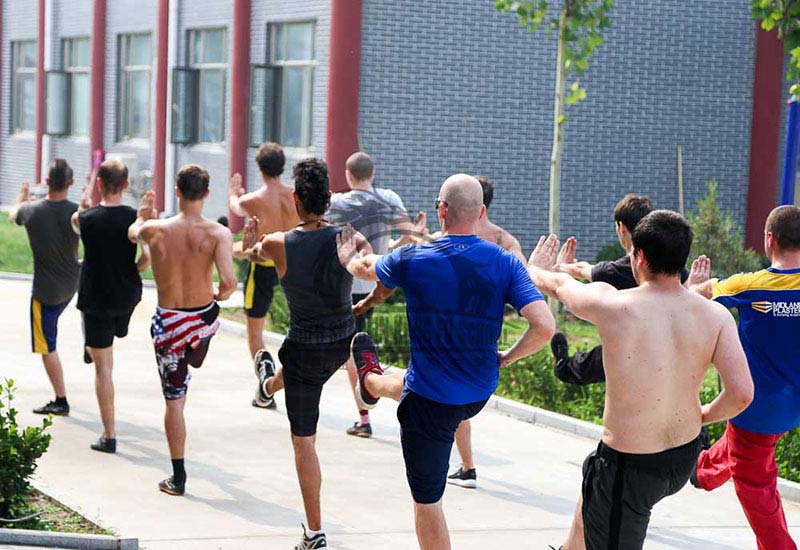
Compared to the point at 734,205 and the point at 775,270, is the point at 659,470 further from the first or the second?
the point at 734,205

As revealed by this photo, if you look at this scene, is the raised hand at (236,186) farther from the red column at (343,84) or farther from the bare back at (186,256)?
the red column at (343,84)

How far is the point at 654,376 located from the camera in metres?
5.73

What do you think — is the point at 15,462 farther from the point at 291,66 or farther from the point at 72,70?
the point at 72,70

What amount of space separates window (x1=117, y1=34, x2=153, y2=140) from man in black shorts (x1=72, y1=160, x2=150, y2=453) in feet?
64.4

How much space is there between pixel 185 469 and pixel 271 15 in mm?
15447

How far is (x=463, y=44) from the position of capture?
2131 cm

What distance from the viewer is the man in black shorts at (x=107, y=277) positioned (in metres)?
10.0

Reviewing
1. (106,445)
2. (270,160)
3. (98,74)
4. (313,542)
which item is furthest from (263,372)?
(98,74)

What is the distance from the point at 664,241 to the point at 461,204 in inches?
44.4

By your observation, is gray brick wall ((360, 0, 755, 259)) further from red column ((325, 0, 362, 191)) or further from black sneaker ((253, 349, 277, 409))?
black sneaker ((253, 349, 277, 409))

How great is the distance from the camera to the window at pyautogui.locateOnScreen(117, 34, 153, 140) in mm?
29453

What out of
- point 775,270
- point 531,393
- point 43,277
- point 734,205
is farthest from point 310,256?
point 734,205

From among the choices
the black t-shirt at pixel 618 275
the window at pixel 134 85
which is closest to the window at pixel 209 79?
the window at pixel 134 85

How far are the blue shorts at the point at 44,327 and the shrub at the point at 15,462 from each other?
10.1 ft
